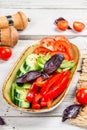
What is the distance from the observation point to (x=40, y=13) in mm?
2605

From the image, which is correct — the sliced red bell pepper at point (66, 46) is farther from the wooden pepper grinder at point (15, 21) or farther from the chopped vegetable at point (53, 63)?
the wooden pepper grinder at point (15, 21)

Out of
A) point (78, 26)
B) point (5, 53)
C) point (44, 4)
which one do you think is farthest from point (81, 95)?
point (44, 4)

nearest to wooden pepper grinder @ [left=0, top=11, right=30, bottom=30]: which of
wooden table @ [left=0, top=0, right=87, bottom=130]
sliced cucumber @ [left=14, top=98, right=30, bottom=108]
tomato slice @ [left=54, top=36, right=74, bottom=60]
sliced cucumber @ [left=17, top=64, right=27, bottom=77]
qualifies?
wooden table @ [left=0, top=0, right=87, bottom=130]

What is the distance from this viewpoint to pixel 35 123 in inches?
69.6

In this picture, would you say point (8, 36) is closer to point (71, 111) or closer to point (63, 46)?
point (63, 46)

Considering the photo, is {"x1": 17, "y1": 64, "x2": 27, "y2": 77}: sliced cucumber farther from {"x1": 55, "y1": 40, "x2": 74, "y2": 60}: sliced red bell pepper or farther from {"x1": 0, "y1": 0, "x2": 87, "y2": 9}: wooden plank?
{"x1": 0, "y1": 0, "x2": 87, "y2": 9}: wooden plank

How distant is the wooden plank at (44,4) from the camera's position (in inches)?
106

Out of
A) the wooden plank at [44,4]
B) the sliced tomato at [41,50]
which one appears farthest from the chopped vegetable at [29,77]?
the wooden plank at [44,4]

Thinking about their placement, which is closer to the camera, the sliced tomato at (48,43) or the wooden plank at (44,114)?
the wooden plank at (44,114)

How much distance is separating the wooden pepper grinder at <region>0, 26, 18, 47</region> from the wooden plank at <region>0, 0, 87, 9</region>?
483 mm

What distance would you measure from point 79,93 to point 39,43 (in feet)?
1.34

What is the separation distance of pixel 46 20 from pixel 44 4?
0.23 metres

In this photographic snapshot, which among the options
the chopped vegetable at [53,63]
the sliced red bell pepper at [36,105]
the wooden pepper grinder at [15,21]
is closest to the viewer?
the sliced red bell pepper at [36,105]

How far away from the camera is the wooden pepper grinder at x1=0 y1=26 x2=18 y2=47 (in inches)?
87.7
